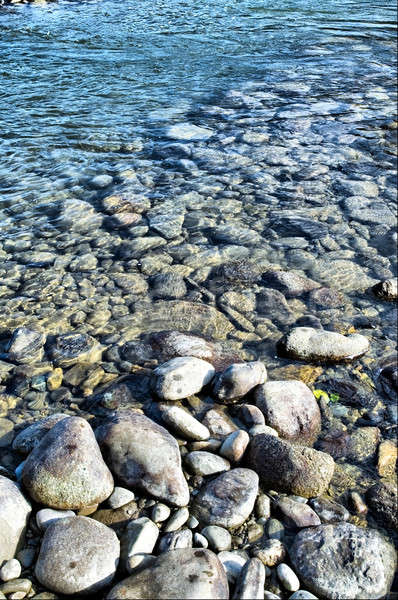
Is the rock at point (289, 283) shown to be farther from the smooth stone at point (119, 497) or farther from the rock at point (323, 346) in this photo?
the smooth stone at point (119, 497)

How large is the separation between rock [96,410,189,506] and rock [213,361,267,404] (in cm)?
40

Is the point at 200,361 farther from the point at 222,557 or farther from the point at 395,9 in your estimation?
the point at 395,9

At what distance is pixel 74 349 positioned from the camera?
316cm

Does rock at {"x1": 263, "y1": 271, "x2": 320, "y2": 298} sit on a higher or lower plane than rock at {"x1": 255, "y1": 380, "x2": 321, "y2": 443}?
higher

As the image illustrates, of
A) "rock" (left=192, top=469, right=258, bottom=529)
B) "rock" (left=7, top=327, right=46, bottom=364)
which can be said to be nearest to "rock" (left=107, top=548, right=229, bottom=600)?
"rock" (left=192, top=469, right=258, bottom=529)

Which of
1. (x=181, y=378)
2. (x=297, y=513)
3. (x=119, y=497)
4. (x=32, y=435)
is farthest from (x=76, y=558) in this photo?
(x=181, y=378)

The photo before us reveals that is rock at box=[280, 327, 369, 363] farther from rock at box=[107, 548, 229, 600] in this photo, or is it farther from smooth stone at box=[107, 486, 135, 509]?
rock at box=[107, 548, 229, 600]

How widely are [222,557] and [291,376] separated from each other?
112 centimetres

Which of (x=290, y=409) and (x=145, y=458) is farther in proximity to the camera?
(x=290, y=409)

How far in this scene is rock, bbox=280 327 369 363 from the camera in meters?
2.99

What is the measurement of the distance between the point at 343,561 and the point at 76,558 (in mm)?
900

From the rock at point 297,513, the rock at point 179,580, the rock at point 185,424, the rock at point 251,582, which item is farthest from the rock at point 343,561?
the rock at point 185,424

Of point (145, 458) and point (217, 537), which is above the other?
point (145, 458)

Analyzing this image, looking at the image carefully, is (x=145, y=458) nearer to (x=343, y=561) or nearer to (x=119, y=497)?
(x=119, y=497)
